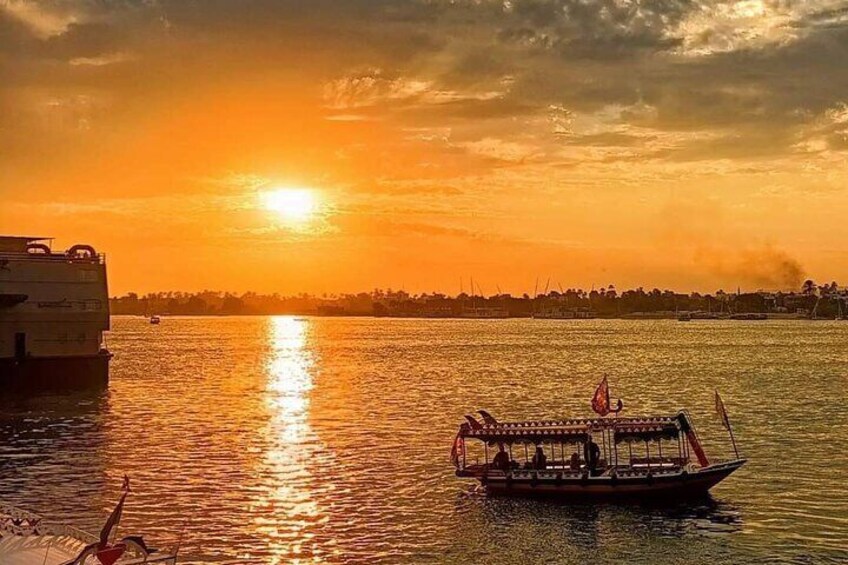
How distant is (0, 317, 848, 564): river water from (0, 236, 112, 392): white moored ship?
2808mm

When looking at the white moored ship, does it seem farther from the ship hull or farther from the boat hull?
the boat hull

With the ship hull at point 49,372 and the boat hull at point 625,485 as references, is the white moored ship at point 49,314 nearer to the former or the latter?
the ship hull at point 49,372

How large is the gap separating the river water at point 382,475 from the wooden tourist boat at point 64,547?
866cm

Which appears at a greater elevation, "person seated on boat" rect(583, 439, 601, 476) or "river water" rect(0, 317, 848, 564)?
"person seated on boat" rect(583, 439, 601, 476)

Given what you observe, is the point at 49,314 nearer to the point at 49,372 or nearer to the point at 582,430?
the point at 49,372

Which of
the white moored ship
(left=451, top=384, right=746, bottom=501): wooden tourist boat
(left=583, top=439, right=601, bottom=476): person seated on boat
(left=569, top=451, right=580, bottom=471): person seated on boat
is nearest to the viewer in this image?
(left=451, top=384, right=746, bottom=501): wooden tourist boat

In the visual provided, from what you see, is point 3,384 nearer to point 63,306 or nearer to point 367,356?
point 63,306

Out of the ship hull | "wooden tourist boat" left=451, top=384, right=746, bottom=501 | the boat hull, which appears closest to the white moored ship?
the ship hull

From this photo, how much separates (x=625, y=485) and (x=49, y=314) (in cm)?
6496

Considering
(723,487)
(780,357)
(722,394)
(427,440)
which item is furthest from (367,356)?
(723,487)

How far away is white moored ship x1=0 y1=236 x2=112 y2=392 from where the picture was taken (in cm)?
8944

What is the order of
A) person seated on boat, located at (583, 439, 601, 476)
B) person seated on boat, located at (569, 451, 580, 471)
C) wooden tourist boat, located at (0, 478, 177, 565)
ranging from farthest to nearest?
person seated on boat, located at (569, 451, 580, 471)
person seated on boat, located at (583, 439, 601, 476)
wooden tourist boat, located at (0, 478, 177, 565)

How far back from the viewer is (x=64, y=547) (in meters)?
27.2

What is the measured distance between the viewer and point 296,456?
63.2 m
